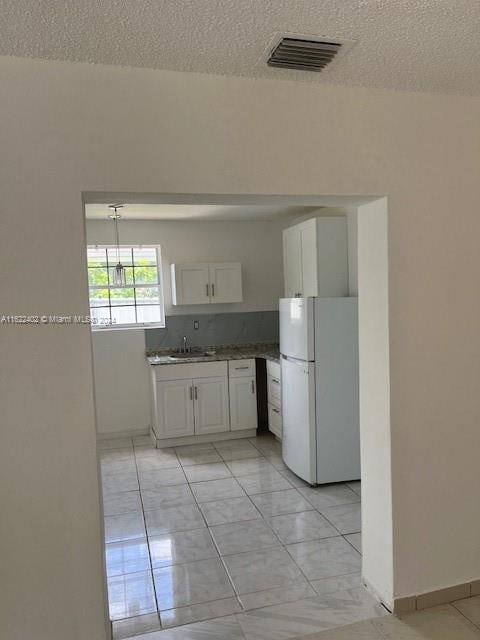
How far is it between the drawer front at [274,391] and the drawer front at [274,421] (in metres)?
0.07

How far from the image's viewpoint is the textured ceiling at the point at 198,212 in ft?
14.7

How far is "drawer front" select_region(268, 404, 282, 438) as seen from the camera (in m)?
4.79

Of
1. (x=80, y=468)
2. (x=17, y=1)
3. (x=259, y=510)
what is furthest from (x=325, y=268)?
(x=17, y=1)

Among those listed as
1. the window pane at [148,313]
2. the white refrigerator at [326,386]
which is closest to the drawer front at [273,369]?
the white refrigerator at [326,386]

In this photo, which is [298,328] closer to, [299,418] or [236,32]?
[299,418]

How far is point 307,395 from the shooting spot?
12.3ft

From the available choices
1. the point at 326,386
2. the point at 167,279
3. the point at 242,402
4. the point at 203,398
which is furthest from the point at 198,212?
the point at 326,386

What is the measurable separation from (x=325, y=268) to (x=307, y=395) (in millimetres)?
1084

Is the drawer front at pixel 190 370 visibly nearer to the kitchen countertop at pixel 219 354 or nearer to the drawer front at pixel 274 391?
the kitchen countertop at pixel 219 354

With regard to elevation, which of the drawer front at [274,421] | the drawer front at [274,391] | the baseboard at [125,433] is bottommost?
the baseboard at [125,433]

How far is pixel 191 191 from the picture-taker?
1952mm

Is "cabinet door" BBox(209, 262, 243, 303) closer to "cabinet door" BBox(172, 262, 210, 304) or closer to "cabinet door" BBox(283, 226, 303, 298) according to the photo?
"cabinet door" BBox(172, 262, 210, 304)

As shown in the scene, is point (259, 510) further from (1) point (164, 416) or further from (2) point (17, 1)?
(2) point (17, 1)

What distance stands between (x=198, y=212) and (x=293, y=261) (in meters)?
1.10
